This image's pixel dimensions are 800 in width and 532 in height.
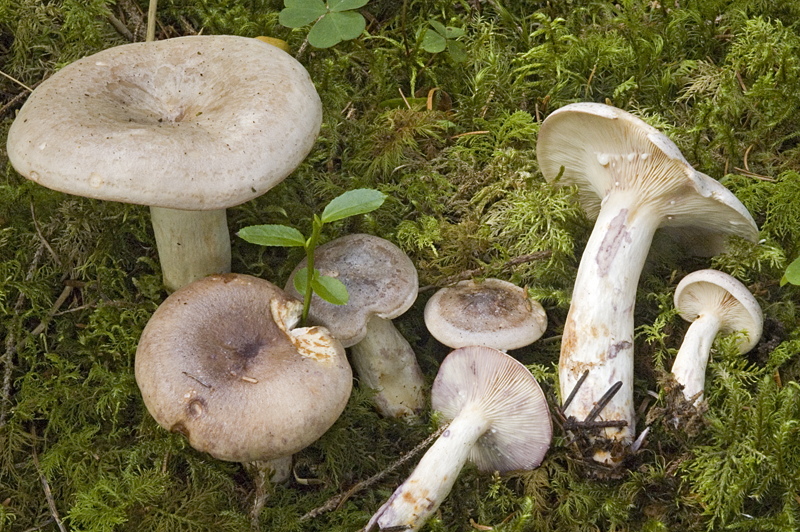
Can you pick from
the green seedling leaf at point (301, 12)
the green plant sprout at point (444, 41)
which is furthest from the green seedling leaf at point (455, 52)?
the green seedling leaf at point (301, 12)

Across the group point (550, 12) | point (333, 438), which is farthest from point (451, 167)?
point (333, 438)

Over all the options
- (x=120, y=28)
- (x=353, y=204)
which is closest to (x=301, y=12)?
(x=120, y=28)

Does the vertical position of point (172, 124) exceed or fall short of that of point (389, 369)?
it exceeds it

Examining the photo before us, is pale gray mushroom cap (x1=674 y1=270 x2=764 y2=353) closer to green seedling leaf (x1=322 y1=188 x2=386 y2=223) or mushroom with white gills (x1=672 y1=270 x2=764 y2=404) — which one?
mushroom with white gills (x1=672 y1=270 x2=764 y2=404)

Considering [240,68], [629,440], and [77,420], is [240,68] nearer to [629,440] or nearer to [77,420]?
[77,420]

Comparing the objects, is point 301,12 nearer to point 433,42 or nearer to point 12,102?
point 433,42

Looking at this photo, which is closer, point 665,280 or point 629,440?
point 629,440
